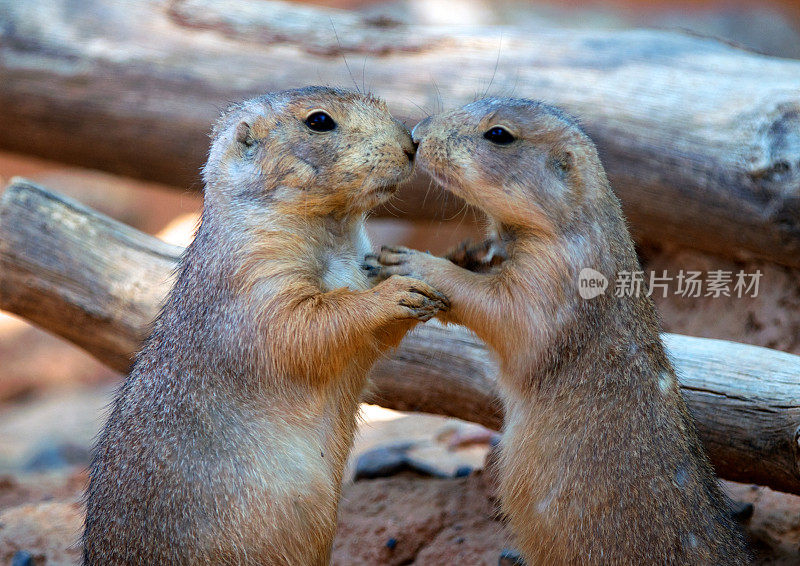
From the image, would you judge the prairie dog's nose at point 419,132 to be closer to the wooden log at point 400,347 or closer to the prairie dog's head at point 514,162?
the prairie dog's head at point 514,162

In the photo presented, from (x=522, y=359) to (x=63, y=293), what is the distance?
3.42 meters

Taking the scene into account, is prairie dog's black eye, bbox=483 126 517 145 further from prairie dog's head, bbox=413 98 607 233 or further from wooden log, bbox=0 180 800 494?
wooden log, bbox=0 180 800 494

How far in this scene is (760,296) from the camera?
23.1 feet

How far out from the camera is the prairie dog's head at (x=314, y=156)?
4.23m

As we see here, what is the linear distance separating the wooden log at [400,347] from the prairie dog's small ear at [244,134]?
121cm


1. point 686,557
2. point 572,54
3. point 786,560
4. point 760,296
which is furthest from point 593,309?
point 572,54

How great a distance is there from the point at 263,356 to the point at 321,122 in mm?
1220

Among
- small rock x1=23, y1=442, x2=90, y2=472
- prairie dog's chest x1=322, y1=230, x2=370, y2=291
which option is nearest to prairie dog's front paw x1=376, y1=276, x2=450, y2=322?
prairie dog's chest x1=322, y1=230, x2=370, y2=291

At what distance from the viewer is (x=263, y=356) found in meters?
4.11

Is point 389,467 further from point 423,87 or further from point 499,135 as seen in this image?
point 423,87

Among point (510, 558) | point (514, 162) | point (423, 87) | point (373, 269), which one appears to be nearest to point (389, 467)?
point (510, 558)

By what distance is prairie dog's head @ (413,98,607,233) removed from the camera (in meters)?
4.41

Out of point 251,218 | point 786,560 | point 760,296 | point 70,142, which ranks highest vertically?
point 251,218

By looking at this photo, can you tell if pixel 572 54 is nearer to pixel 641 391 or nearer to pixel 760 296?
pixel 760 296
